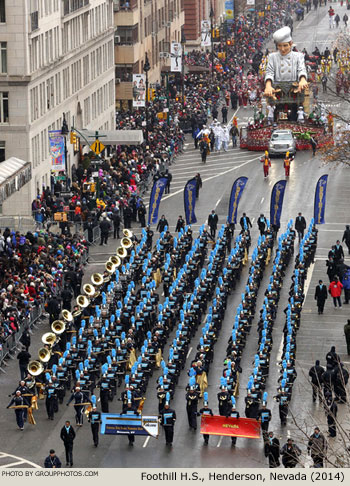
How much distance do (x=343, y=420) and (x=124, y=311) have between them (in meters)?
11.7

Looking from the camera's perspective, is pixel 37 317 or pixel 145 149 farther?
pixel 145 149

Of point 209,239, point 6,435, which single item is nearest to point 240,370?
point 6,435

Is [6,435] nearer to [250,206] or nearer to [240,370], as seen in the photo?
[240,370]

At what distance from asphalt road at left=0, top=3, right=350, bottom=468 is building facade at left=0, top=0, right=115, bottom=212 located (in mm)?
7328

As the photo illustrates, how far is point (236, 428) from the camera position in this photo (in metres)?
42.8

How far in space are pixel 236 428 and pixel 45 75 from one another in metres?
42.6

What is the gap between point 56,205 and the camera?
7406 cm

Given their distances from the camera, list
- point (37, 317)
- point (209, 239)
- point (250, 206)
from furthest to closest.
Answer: point (250, 206) < point (209, 239) < point (37, 317)

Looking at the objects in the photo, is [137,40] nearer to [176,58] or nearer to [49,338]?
[176,58]

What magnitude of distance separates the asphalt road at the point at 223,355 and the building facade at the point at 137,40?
21307mm

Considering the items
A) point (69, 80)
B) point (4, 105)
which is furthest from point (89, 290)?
point (69, 80)

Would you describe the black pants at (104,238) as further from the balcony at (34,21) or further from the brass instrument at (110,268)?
the balcony at (34,21)

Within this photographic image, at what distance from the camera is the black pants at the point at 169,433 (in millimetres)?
42938

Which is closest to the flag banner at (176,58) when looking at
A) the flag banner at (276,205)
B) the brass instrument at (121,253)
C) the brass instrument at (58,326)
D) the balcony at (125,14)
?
the balcony at (125,14)
